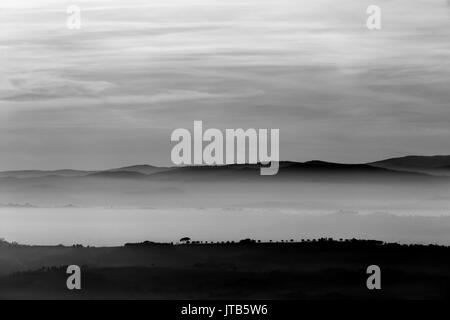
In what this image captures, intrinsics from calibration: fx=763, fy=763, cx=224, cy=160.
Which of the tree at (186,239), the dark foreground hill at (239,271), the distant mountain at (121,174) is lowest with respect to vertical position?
the dark foreground hill at (239,271)

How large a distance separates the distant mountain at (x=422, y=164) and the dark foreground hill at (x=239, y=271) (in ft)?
2.13

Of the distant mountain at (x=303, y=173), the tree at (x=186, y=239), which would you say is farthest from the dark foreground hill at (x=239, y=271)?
the distant mountain at (x=303, y=173)

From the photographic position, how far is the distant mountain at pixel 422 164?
253 inches

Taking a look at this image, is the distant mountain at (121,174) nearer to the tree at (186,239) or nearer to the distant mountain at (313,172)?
the distant mountain at (313,172)

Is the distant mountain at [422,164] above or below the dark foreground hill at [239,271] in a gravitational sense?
above

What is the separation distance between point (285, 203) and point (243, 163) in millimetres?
495

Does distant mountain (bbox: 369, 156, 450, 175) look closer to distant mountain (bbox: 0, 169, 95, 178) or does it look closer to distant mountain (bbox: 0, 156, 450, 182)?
distant mountain (bbox: 0, 156, 450, 182)

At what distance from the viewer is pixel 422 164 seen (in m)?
6.45

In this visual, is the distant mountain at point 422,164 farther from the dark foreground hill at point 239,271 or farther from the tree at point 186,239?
the tree at point 186,239

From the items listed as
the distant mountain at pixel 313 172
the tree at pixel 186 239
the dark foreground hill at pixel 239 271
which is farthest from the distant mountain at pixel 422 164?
the tree at pixel 186 239

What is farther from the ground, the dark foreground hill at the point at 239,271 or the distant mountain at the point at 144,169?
the distant mountain at the point at 144,169

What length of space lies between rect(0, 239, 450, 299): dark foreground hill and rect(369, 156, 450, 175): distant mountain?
2.13 feet

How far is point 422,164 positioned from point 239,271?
179cm

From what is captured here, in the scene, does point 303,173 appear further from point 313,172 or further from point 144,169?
point 144,169
